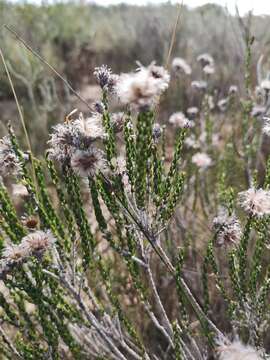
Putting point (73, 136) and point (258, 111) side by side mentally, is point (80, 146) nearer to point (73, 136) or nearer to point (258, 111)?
point (73, 136)

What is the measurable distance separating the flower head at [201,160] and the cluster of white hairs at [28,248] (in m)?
1.84

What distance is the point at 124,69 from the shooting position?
782 centimetres

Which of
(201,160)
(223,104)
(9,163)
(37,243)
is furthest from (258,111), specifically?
(37,243)

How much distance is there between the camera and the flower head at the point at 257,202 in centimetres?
113

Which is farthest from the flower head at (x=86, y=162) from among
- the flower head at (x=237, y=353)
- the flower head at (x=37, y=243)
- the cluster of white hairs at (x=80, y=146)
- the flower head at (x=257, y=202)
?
the flower head at (x=237, y=353)

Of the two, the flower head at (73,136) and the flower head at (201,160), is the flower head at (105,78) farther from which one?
the flower head at (201,160)

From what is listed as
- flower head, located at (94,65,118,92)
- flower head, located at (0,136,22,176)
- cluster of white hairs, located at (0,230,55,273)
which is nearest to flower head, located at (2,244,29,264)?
cluster of white hairs, located at (0,230,55,273)

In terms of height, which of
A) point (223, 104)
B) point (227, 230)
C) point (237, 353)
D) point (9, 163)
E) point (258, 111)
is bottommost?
point (237, 353)

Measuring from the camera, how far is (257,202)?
3.77 feet

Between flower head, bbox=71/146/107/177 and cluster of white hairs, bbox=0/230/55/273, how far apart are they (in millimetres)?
204

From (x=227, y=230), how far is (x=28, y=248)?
55cm

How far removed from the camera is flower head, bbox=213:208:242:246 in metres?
1.27

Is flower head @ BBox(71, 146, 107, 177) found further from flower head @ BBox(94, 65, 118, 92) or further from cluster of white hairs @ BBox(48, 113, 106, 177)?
flower head @ BBox(94, 65, 118, 92)

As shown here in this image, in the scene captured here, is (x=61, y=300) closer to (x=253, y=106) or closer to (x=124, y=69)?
(x=253, y=106)
